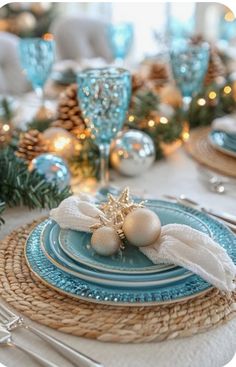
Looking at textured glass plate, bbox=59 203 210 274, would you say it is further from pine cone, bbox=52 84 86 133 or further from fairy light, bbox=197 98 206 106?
fairy light, bbox=197 98 206 106

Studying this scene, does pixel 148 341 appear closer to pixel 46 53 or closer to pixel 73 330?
pixel 73 330

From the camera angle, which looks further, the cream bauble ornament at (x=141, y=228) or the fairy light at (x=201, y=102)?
the fairy light at (x=201, y=102)

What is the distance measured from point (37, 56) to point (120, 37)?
484 millimetres

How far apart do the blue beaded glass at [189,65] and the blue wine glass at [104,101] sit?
295 mm

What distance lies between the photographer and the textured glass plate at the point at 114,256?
1.87 ft

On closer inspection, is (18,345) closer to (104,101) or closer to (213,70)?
(104,101)

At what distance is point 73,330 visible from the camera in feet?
1.69

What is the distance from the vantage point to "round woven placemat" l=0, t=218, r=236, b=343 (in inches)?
20.1

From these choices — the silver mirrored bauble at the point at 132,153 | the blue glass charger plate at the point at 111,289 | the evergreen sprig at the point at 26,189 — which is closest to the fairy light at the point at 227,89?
the silver mirrored bauble at the point at 132,153

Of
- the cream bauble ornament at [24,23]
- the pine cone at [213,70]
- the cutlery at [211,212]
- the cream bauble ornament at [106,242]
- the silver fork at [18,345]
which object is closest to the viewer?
the silver fork at [18,345]

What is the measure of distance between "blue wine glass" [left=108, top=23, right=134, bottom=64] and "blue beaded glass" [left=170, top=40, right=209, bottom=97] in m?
0.47

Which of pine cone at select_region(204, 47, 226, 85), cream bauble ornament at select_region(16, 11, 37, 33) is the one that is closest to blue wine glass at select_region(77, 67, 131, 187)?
pine cone at select_region(204, 47, 226, 85)

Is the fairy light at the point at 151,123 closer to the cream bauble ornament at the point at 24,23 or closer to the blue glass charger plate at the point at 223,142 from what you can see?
the blue glass charger plate at the point at 223,142

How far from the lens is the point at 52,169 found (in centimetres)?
86
